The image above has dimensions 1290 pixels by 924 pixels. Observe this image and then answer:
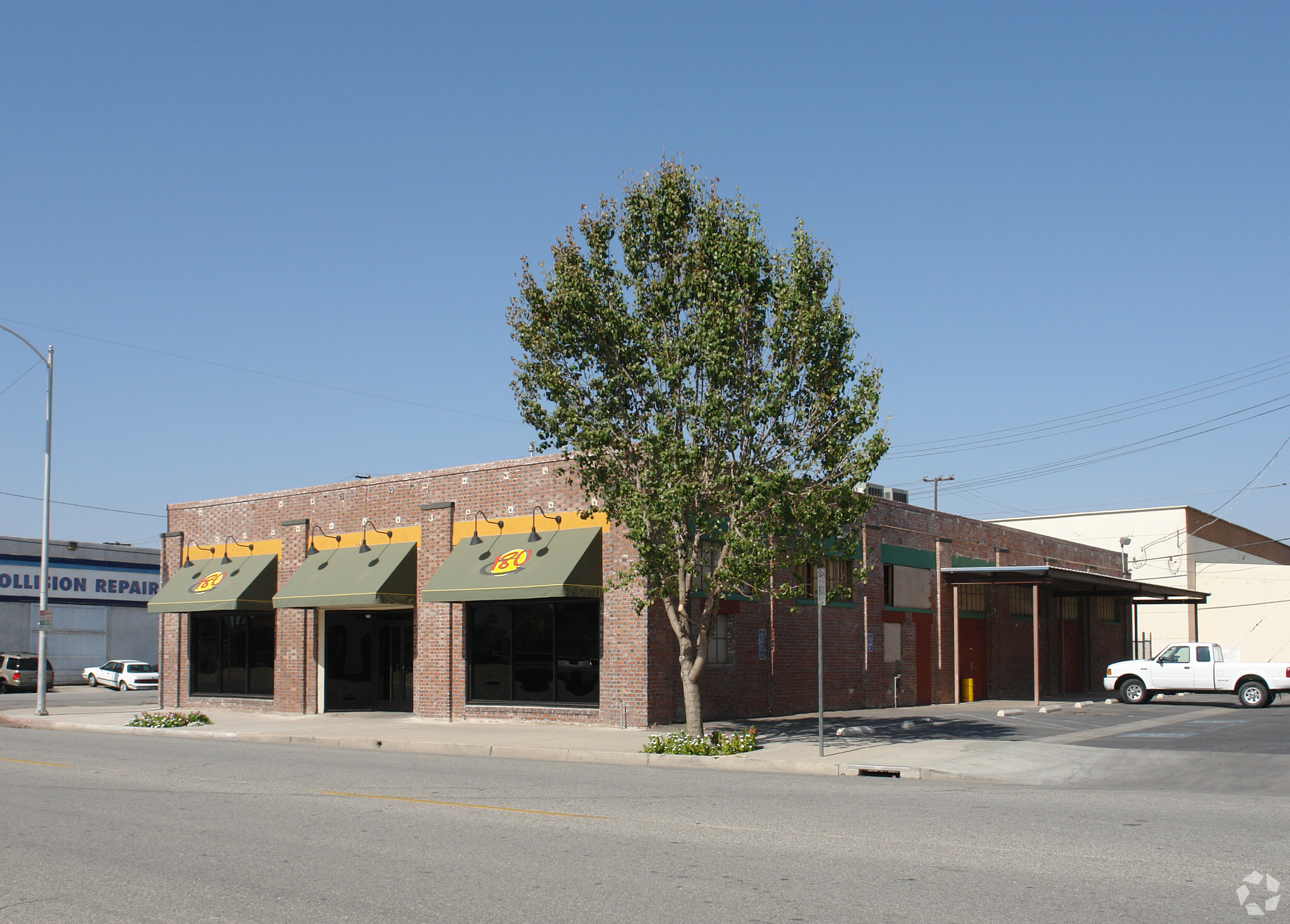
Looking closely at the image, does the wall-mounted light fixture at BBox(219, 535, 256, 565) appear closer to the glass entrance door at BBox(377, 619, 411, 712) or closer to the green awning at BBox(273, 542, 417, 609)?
the green awning at BBox(273, 542, 417, 609)

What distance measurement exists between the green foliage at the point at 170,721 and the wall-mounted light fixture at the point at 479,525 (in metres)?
7.16

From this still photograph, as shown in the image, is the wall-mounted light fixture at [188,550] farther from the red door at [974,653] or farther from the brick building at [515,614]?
the red door at [974,653]

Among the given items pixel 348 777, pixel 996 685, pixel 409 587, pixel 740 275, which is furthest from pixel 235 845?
pixel 996 685

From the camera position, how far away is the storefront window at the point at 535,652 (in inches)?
902

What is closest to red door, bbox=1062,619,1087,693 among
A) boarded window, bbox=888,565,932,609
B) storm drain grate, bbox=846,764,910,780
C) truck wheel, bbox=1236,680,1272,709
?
truck wheel, bbox=1236,680,1272,709

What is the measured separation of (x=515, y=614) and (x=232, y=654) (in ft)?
34.2

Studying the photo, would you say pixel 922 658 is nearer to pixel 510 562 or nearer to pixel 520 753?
pixel 510 562

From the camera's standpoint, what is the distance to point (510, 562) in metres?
23.2

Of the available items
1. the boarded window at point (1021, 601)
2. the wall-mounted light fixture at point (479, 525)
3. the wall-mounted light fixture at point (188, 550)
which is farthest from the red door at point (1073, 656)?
the wall-mounted light fixture at point (188, 550)

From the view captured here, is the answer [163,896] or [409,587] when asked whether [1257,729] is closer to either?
[409,587]

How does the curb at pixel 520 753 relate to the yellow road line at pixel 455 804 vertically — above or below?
below

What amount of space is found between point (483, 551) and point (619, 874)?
16.5 meters

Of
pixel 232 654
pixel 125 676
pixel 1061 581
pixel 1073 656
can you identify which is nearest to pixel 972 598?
pixel 1061 581

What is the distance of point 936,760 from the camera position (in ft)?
54.8
